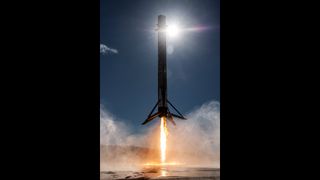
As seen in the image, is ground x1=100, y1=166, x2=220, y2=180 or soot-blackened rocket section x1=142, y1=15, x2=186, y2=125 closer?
ground x1=100, y1=166, x2=220, y2=180

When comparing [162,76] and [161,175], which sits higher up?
[162,76]

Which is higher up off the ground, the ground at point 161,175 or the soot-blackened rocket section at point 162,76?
the soot-blackened rocket section at point 162,76

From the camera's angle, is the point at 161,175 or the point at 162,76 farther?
the point at 162,76

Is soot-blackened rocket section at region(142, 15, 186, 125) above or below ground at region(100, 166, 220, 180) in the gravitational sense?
above

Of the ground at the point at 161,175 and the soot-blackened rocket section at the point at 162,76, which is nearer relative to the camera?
the ground at the point at 161,175
